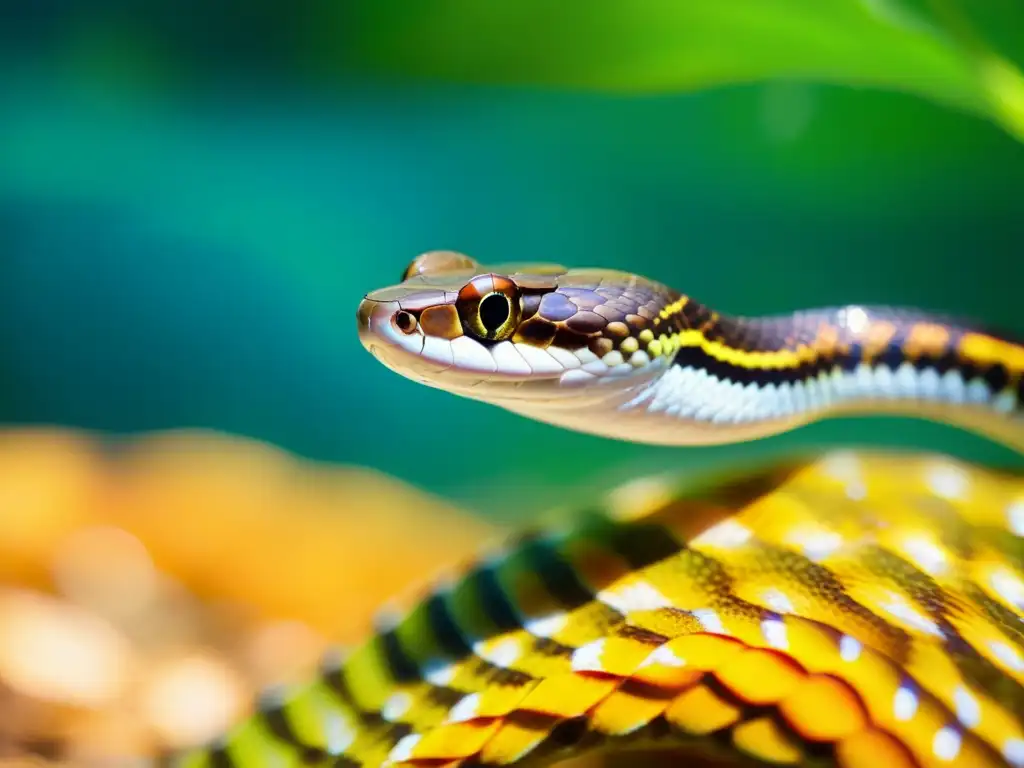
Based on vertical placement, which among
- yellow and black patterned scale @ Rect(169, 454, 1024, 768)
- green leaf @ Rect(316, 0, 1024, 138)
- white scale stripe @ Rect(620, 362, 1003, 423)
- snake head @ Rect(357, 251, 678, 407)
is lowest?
yellow and black patterned scale @ Rect(169, 454, 1024, 768)

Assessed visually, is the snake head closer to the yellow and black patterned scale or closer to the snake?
the snake

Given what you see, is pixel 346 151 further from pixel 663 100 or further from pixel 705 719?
pixel 705 719

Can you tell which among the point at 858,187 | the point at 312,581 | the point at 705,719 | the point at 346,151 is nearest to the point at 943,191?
the point at 858,187

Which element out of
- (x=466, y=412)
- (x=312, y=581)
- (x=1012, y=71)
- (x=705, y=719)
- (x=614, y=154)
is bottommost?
(x=705, y=719)

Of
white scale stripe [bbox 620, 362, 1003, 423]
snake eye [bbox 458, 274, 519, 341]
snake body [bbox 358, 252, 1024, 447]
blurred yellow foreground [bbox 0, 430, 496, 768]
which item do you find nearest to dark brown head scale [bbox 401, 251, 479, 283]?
snake body [bbox 358, 252, 1024, 447]

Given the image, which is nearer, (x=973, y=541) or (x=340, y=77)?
(x=973, y=541)

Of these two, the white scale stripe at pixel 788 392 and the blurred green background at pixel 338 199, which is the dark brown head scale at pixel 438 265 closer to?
the white scale stripe at pixel 788 392

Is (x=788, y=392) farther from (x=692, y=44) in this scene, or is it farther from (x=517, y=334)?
(x=692, y=44)

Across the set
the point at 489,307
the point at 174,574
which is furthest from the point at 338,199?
the point at 489,307
